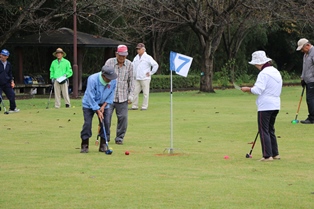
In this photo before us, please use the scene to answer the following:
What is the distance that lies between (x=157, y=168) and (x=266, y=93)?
220 centimetres

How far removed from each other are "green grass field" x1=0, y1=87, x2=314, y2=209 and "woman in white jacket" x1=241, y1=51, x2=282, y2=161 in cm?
40

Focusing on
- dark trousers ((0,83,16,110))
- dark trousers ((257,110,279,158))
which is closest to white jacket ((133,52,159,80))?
dark trousers ((0,83,16,110))

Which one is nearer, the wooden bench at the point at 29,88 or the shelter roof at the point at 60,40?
the shelter roof at the point at 60,40

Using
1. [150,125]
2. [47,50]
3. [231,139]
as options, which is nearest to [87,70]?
[47,50]

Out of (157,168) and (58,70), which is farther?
(58,70)

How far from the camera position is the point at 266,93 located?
38.5 feet

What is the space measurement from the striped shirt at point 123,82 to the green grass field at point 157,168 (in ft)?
3.11

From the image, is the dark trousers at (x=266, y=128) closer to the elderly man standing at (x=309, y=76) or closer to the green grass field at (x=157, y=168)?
the green grass field at (x=157, y=168)

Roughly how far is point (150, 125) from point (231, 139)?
3.54 m

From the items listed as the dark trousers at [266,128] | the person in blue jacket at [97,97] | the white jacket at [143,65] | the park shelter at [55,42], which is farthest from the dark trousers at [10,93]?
the dark trousers at [266,128]

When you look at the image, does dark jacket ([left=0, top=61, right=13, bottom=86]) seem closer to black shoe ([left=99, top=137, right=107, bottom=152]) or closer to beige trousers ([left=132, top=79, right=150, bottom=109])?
beige trousers ([left=132, top=79, right=150, bottom=109])

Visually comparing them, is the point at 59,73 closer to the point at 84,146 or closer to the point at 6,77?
the point at 6,77

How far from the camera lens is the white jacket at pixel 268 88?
1163 centimetres

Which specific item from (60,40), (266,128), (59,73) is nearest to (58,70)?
(59,73)
